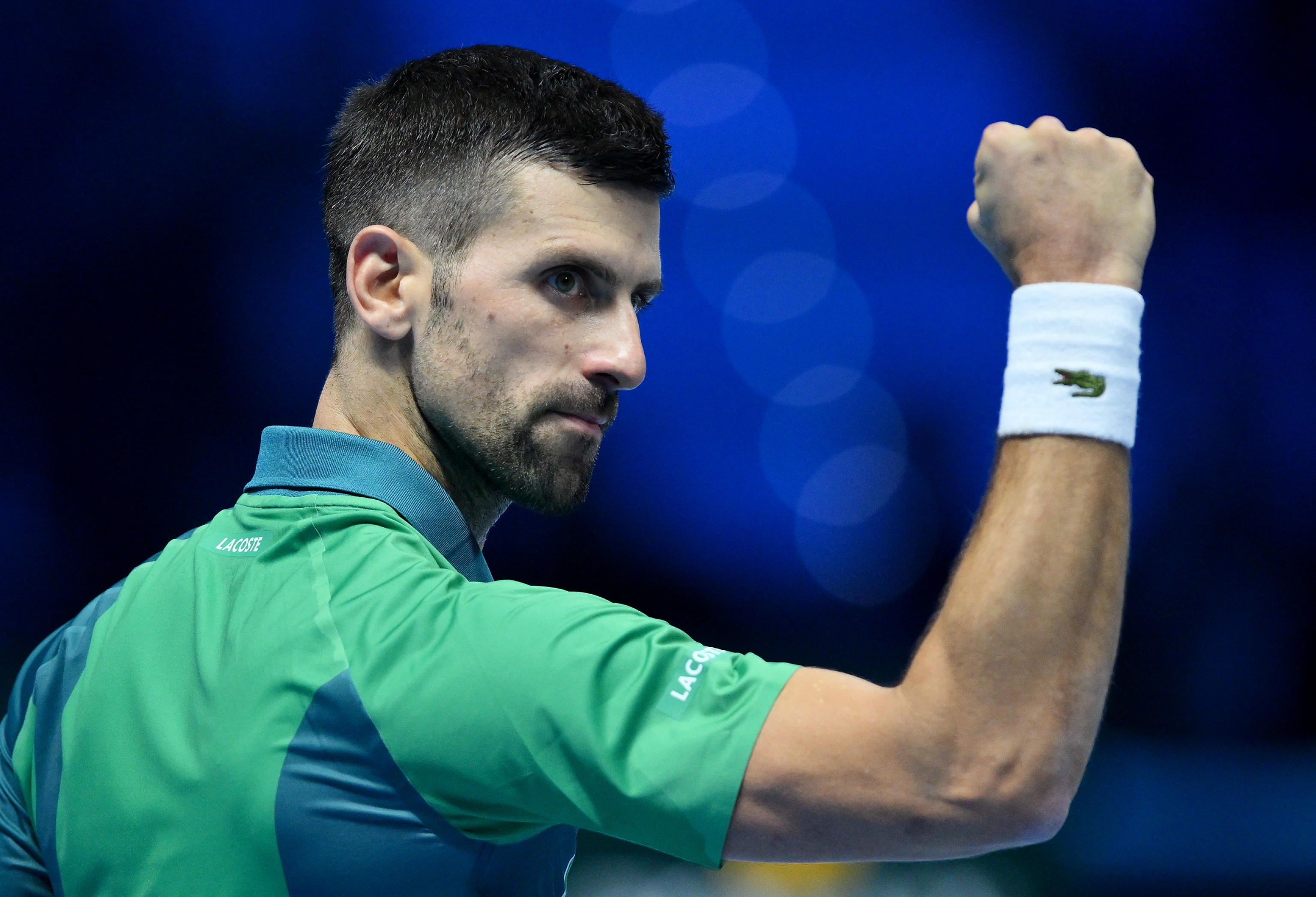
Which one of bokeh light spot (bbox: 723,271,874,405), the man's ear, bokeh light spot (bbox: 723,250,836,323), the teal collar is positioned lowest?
the teal collar

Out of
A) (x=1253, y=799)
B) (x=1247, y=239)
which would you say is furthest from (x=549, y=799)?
(x=1247, y=239)

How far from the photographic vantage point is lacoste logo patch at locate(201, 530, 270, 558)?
1.60 metres

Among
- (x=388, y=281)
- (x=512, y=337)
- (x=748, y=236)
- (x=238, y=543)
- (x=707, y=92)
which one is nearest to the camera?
(x=238, y=543)

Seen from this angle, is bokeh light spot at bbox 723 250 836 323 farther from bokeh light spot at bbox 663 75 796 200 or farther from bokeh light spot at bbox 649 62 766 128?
bokeh light spot at bbox 649 62 766 128

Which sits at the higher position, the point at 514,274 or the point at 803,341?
the point at 803,341

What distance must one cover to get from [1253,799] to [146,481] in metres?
5.30

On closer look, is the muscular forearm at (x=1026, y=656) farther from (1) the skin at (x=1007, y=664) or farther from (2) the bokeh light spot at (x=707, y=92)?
(2) the bokeh light spot at (x=707, y=92)

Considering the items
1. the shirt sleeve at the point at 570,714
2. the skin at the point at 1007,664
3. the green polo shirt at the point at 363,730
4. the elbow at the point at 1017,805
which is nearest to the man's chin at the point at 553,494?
the green polo shirt at the point at 363,730

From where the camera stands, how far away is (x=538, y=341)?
5.83 ft

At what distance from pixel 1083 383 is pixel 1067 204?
0.71 ft

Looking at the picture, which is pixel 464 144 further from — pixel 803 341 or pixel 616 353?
pixel 803 341

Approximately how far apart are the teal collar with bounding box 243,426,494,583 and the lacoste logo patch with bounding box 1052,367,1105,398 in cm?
83

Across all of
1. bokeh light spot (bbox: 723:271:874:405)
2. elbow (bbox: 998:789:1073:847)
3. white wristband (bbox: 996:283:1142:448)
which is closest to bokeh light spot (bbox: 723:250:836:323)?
bokeh light spot (bbox: 723:271:874:405)

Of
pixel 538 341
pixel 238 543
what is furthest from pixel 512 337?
pixel 238 543
